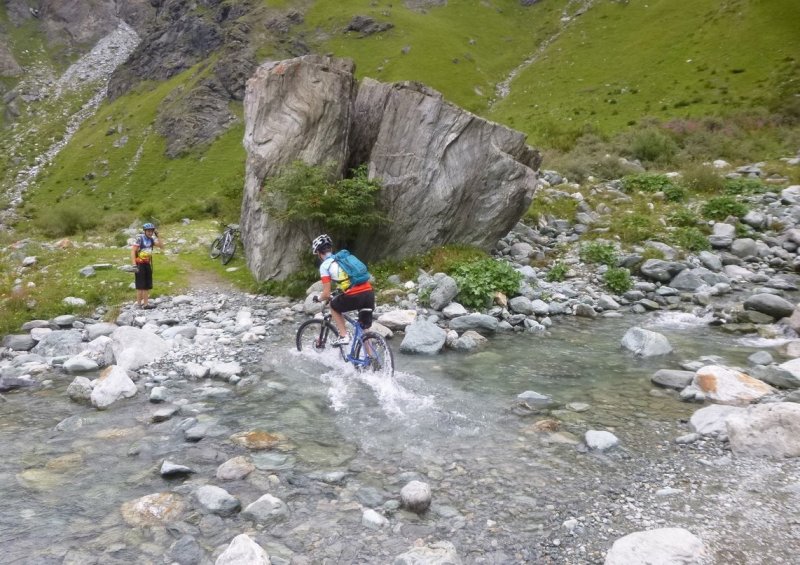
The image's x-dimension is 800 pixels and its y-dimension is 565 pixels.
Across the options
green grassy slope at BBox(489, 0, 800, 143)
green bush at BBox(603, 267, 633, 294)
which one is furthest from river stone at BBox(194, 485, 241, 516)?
green grassy slope at BBox(489, 0, 800, 143)

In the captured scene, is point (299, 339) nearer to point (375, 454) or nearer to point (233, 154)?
point (375, 454)

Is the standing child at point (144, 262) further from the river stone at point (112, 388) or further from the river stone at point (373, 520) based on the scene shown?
the river stone at point (373, 520)

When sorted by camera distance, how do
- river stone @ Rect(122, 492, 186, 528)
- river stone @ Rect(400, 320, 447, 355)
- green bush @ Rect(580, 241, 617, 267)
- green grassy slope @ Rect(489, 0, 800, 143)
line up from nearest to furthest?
river stone @ Rect(122, 492, 186, 528) → river stone @ Rect(400, 320, 447, 355) → green bush @ Rect(580, 241, 617, 267) → green grassy slope @ Rect(489, 0, 800, 143)

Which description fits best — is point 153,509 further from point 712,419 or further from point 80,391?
point 712,419

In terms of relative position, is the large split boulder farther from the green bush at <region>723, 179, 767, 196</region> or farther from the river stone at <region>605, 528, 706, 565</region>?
the green bush at <region>723, 179, 767, 196</region>

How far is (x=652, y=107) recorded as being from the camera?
2402 inches

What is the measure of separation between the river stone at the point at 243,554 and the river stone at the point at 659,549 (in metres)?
3.87

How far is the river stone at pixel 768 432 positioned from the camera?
7.44 m

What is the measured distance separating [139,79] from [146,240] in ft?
504

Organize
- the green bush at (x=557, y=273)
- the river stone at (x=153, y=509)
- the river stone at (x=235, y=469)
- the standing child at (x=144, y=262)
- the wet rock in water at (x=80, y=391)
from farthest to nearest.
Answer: the green bush at (x=557, y=273) < the standing child at (x=144, y=262) < the wet rock in water at (x=80, y=391) < the river stone at (x=235, y=469) < the river stone at (x=153, y=509)

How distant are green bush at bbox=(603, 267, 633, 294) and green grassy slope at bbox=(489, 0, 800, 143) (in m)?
35.2

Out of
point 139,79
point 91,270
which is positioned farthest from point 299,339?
point 139,79

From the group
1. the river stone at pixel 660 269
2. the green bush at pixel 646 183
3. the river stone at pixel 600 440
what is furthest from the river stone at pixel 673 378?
the green bush at pixel 646 183

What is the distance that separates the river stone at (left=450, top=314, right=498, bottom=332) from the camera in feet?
50.8
